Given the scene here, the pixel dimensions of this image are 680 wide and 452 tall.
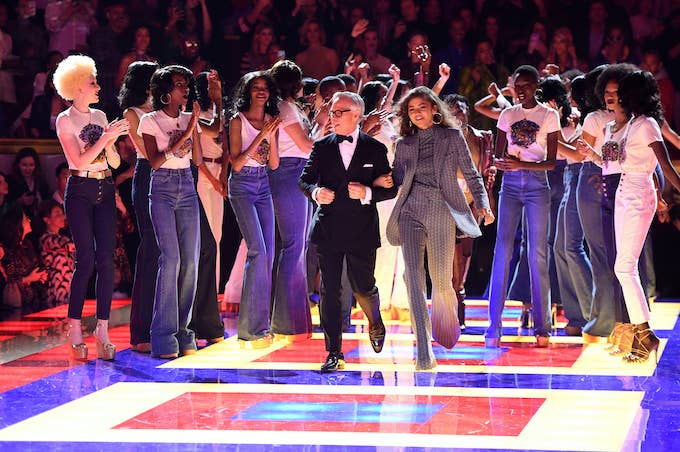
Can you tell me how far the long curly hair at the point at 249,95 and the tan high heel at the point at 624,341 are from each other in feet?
8.65

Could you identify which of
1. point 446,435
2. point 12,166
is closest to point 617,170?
point 446,435

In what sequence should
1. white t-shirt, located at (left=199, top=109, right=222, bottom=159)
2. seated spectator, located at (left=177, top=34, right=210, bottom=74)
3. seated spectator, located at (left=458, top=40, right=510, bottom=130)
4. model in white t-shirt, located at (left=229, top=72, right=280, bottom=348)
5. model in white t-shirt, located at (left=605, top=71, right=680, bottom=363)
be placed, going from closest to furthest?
model in white t-shirt, located at (left=605, top=71, right=680, bottom=363) < model in white t-shirt, located at (left=229, top=72, right=280, bottom=348) < white t-shirt, located at (left=199, top=109, right=222, bottom=159) < seated spectator, located at (left=458, top=40, right=510, bottom=130) < seated spectator, located at (left=177, top=34, right=210, bottom=74)

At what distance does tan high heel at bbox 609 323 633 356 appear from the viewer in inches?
272

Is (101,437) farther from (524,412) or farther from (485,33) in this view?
(485,33)

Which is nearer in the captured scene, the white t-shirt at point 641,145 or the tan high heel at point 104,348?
the white t-shirt at point 641,145

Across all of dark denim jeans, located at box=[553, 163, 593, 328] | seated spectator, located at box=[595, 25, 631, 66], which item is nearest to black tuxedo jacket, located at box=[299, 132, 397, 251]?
dark denim jeans, located at box=[553, 163, 593, 328]

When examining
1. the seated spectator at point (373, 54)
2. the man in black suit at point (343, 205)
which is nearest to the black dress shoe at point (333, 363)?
the man in black suit at point (343, 205)

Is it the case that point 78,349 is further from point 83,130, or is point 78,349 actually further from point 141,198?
point 83,130

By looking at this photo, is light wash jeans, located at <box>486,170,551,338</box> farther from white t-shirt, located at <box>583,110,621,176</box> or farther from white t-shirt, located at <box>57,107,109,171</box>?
white t-shirt, located at <box>57,107,109,171</box>

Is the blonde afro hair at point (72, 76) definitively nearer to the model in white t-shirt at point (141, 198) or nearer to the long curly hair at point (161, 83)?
the model in white t-shirt at point (141, 198)

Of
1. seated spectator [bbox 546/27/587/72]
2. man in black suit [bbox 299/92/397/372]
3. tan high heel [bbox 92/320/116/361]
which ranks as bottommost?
tan high heel [bbox 92/320/116/361]

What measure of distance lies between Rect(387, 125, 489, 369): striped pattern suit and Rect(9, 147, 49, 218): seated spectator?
516 centimetres

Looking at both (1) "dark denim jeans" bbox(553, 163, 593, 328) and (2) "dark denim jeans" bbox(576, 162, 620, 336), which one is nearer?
(2) "dark denim jeans" bbox(576, 162, 620, 336)

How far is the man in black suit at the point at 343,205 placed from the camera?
6434 mm
